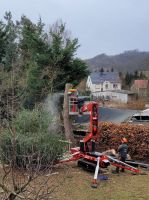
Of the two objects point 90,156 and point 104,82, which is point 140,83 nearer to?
point 104,82

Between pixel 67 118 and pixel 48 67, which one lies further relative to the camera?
pixel 48 67

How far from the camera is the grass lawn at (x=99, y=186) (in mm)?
9924

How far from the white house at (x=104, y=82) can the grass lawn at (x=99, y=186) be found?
72244 millimetres

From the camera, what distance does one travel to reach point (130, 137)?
50.3 ft

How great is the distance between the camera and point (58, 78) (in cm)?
2250

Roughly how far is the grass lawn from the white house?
72244 millimetres

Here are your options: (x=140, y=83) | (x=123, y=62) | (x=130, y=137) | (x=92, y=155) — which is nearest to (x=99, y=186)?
(x=92, y=155)

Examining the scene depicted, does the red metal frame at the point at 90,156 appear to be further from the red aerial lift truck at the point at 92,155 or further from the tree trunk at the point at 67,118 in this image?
the tree trunk at the point at 67,118

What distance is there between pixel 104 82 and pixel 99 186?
76.2 meters

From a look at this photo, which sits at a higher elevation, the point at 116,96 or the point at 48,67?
the point at 48,67

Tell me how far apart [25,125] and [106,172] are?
125 inches

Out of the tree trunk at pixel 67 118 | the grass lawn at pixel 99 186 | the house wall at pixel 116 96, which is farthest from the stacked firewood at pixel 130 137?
the house wall at pixel 116 96

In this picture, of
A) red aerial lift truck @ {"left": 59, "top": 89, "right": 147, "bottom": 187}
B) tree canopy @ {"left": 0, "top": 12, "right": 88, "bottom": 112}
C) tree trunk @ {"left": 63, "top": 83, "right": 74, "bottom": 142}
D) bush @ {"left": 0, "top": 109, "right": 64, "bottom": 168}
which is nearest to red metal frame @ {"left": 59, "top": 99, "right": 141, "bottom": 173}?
red aerial lift truck @ {"left": 59, "top": 89, "right": 147, "bottom": 187}

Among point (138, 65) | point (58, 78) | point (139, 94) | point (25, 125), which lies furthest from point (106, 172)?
point (138, 65)
